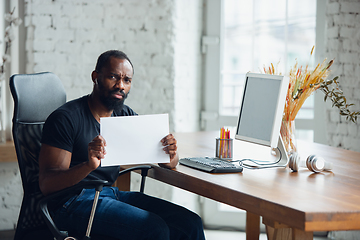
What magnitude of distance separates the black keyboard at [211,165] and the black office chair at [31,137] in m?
0.21

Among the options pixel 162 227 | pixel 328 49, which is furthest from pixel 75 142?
pixel 328 49

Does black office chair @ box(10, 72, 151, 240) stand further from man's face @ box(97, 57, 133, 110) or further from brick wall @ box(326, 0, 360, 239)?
brick wall @ box(326, 0, 360, 239)

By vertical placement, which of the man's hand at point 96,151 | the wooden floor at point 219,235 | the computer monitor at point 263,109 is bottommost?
the wooden floor at point 219,235

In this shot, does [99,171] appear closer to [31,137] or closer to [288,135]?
[31,137]

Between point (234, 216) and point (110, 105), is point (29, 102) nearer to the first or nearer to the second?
point (110, 105)

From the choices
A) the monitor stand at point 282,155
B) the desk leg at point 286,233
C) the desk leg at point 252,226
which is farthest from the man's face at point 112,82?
the desk leg at point 252,226

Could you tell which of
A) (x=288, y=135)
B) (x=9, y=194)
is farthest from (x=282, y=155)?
(x=9, y=194)

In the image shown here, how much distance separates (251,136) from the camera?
70.9 inches

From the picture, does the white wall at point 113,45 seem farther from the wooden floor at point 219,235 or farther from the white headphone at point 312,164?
the white headphone at point 312,164

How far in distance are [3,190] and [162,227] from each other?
1853 millimetres

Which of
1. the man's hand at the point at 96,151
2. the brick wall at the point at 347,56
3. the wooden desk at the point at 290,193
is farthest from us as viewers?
the brick wall at the point at 347,56

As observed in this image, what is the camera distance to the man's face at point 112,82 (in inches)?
73.5

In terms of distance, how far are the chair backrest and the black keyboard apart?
63cm

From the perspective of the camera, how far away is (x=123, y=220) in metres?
1.59
